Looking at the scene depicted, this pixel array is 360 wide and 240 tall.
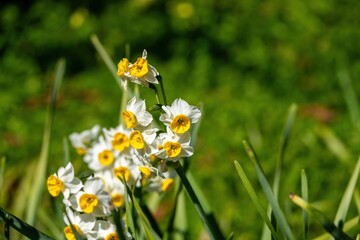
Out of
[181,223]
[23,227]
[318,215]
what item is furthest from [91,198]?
[181,223]

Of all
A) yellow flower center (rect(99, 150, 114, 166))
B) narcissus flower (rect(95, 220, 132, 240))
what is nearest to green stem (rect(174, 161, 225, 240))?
narcissus flower (rect(95, 220, 132, 240))

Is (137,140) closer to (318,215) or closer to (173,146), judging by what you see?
(173,146)

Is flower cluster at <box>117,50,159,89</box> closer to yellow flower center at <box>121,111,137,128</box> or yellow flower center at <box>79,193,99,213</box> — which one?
yellow flower center at <box>121,111,137,128</box>

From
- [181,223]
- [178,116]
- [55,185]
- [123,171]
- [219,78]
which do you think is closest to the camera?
[178,116]

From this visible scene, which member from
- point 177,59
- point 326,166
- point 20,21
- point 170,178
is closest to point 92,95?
point 177,59

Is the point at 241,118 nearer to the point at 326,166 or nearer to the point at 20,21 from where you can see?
the point at 326,166

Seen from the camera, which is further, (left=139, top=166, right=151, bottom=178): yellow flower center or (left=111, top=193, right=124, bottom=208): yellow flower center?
(left=111, top=193, right=124, bottom=208): yellow flower center
